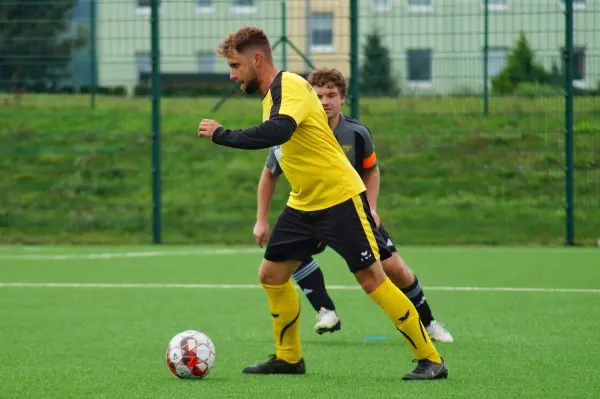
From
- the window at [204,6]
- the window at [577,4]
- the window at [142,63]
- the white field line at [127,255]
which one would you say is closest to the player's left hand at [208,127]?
the white field line at [127,255]

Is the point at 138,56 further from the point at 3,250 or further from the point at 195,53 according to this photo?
the point at 3,250

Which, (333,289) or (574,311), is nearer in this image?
(574,311)

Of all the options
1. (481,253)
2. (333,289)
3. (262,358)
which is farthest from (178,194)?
(262,358)

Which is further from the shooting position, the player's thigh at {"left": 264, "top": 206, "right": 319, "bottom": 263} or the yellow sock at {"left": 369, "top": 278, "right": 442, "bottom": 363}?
the player's thigh at {"left": 264, "top": 206, "right": 319, "bottom": 263}

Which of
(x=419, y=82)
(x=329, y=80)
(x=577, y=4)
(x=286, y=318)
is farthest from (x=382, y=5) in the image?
(x=286, y=318)

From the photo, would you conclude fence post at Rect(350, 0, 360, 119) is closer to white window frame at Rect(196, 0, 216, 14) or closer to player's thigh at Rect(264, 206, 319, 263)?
white window frame at Rect(196, 0, 216, 14)

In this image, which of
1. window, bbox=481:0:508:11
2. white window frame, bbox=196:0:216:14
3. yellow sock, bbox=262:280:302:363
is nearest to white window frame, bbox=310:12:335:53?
white window frame, bbox=196:0:216:14

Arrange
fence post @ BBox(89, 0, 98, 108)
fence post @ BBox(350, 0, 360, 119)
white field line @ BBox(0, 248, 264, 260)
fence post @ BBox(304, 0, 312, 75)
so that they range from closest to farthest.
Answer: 1. white field line @ BBox(0, 248, 264, 260)
2. fence post @ BBox(350, 0, 360, 119)
3. fence post @ BBox(304, 0, 312, 75)
4. fence post @ BBox(89, 0, 98, 108)

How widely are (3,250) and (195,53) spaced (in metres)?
4.09

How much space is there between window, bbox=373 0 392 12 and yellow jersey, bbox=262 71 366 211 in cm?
1089

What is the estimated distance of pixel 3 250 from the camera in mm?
14539

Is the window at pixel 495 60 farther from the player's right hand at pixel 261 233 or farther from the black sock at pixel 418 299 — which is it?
the player's right hand at pixel 261 233

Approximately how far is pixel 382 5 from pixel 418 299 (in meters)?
9.98

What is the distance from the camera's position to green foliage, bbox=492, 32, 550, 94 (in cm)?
1589
